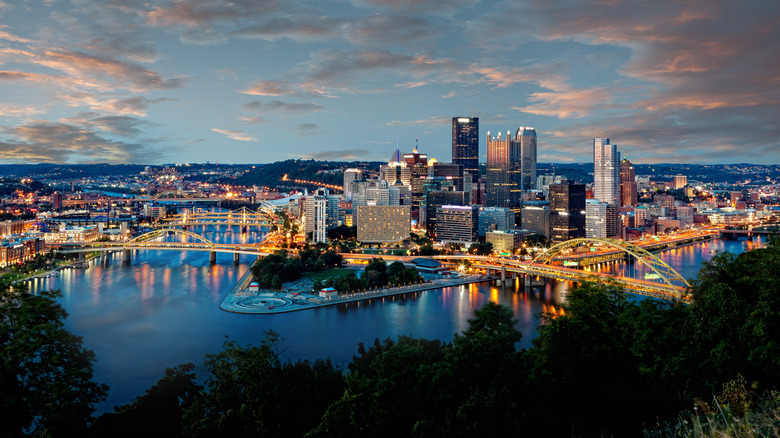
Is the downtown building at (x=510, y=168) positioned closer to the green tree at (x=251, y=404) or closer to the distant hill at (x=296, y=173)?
the distant hill at (x=296, y=173)

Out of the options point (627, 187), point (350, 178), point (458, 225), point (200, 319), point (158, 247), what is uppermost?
point (350, 178)

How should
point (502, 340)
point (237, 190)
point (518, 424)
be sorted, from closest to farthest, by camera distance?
point (518, 424), point (502, 340), point (237, 190)

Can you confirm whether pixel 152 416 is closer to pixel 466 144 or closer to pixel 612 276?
pixel 612 276

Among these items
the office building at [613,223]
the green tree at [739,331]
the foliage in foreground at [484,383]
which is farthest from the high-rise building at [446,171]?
the green tree at [739,331]

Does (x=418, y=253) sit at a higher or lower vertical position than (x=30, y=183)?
lower

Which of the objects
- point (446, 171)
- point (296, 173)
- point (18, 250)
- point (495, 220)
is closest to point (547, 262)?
point (495, 220)

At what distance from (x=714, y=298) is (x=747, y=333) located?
0.43 metres

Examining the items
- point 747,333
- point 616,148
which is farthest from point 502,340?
point 616,148

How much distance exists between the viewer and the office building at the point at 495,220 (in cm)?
3600

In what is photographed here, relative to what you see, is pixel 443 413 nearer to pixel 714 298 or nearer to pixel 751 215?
pixel 714 298

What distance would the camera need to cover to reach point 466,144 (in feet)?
208

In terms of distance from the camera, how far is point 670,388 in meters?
5.15

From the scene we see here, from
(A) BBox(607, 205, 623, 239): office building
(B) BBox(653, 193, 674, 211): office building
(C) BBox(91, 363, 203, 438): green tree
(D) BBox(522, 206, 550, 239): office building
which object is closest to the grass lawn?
(C) BBox(91, 363, 203, 438): green tree

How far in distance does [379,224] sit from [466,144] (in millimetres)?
33554
